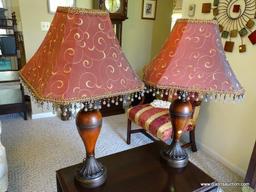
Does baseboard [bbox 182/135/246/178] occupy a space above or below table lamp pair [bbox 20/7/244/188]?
below

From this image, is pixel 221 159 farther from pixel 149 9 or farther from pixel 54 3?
pixel 54 3

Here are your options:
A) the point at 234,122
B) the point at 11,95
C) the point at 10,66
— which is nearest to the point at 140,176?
the point at 234,122

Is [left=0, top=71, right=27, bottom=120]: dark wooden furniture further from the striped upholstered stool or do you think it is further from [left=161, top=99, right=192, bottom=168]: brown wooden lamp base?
[left=161, top=99, right=192, bottom=168]: brown wooden lamp base

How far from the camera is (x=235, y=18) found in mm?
1826

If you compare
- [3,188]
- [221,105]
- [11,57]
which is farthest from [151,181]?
[11,57]

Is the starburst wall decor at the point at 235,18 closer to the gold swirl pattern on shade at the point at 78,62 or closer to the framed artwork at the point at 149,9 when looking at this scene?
the framed artwork at the point at 149,9

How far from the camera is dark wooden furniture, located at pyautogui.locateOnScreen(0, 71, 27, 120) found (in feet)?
8.95

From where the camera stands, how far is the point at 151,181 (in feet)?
3.44

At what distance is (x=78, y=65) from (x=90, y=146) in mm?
399

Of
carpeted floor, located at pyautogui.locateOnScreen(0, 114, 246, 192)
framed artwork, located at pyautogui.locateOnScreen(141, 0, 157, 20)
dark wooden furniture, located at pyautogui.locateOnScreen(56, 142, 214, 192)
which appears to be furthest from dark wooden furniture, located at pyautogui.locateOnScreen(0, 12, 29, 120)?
dark wooden furniture, located at pyautogui.locateOnScreen(56, 142, 214, 192)

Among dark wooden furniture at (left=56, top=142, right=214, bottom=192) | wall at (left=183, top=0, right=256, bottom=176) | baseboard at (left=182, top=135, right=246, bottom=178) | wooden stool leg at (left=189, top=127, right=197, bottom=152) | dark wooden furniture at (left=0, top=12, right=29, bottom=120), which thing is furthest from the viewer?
dark wooden furniture at (left=0, top=12, right=29, bottom=120)

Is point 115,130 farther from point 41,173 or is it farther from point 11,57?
point 11,57

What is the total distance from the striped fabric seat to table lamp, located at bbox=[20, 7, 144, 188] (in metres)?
1.15

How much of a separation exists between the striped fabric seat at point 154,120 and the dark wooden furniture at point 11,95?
1.49m
